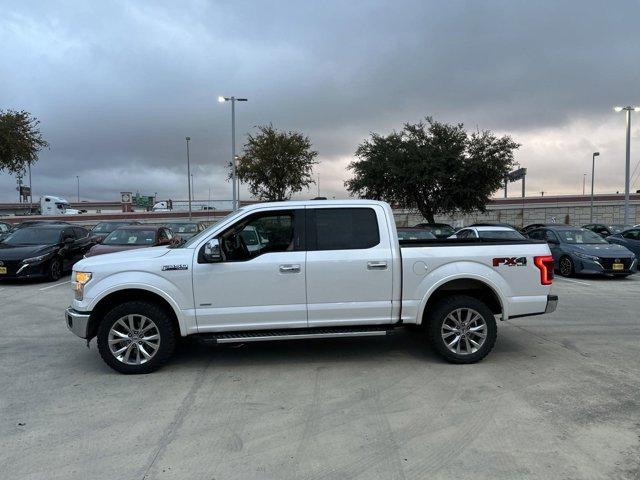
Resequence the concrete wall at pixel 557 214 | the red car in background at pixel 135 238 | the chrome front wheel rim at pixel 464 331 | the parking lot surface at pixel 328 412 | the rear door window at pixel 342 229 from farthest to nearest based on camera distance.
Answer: the concrete wall at pixel 557 214, the red car in background at pixel 135 238, the chrome front wheel rim at pixel 464 331, the rear door window at pixel 342 229, the parking lot surface at pixel 328 412

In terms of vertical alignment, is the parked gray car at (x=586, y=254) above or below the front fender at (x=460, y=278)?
below

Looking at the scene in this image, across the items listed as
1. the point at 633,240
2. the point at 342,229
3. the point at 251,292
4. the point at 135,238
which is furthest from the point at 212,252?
the point at 633,240

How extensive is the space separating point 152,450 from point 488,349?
12.7ft

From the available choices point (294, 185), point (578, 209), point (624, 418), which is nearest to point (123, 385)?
point (624, 418)

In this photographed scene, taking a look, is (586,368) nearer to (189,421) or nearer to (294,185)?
(189,421)

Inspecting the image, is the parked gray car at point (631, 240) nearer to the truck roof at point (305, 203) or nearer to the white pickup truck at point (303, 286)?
the white pickup truck at point (303, 286)

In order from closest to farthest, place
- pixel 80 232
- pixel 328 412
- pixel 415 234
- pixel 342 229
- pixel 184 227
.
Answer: pixel 328 412 < pixel 342 229 < pixel 415 234 < pixel 80 232 < pixel 184 227

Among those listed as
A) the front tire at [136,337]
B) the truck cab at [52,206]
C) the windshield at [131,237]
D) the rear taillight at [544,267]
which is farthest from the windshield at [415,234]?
the truck cab at [52,206]

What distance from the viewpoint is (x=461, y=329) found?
19.2ft

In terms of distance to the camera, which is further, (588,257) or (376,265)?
(588,257)

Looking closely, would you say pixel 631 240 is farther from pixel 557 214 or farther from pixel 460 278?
pixel 557 214

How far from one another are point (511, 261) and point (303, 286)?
96.8 inches

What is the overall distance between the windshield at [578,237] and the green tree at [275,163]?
22.0m

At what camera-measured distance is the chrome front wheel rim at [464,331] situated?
5.83m
